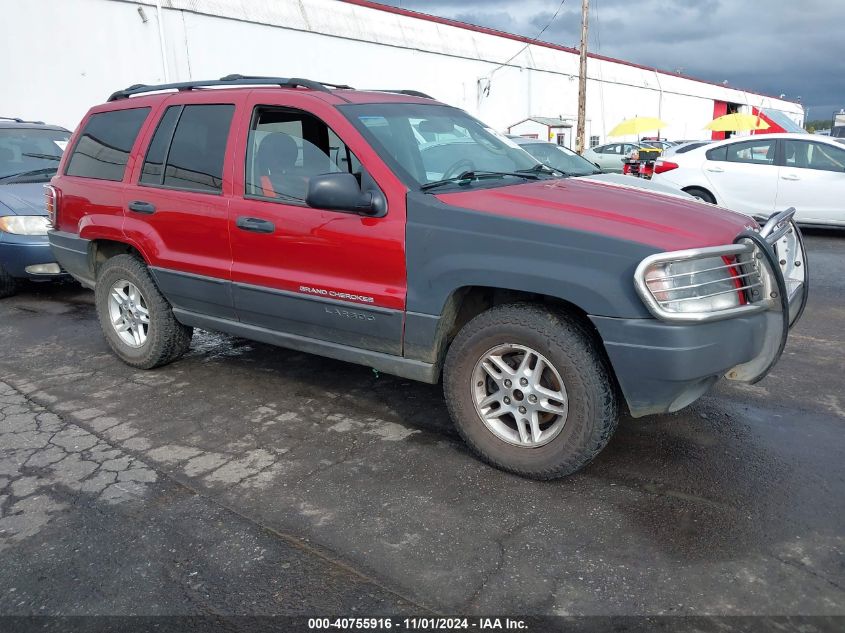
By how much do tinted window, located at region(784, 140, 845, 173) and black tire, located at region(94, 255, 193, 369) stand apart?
888 centimetres

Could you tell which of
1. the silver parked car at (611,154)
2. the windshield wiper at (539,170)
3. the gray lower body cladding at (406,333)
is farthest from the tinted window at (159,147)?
the silver parked car at (611,154)

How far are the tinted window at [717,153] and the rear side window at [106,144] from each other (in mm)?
8725

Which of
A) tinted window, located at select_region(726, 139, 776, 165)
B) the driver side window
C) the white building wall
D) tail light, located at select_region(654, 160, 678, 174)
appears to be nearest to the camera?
the driver side window

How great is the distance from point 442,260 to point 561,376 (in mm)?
788

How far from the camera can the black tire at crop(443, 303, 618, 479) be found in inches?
121

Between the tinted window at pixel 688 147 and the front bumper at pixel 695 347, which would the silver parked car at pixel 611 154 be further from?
the front bumper at pixel 695 347

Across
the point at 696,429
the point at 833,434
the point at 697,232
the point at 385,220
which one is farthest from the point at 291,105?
the point at 833,434

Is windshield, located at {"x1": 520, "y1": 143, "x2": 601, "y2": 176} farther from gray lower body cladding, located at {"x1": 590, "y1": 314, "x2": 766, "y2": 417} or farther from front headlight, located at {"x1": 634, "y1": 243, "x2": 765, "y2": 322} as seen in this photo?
gray lower body cladding, located at {"x1": 590, "y1": 314, "x2": 766, "y2": 417}

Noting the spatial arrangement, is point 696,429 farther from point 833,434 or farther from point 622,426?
point 833,434

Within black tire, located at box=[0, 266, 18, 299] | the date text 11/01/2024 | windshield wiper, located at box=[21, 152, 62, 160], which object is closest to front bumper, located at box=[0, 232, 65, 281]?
black tire, located at box=[0, 266, 18, 299]

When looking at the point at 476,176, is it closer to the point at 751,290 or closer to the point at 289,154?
the point at 289,154

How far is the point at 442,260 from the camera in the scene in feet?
10.9

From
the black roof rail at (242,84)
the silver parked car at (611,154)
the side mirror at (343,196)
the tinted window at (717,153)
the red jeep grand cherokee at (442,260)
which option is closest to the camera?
the red jeep grand cherokee at (442,260)

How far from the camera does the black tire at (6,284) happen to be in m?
7.29
